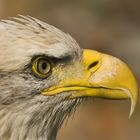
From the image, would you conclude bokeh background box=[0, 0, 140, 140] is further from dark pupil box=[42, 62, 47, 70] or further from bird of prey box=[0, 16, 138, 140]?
dark pupil box=[42, 62, 47, 70]

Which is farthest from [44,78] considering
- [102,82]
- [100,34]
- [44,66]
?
[100,34]

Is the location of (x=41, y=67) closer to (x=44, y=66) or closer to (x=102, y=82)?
(x=44, y=66)

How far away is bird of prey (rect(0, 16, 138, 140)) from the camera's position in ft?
24.5

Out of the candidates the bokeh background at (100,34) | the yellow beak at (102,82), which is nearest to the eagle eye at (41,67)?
the yellow beak at (102,82)

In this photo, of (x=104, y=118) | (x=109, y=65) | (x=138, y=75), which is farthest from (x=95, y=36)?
(x=109, y=65)

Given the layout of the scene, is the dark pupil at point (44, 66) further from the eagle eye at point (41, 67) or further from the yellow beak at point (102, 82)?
the yellow beak at point (102, 82)

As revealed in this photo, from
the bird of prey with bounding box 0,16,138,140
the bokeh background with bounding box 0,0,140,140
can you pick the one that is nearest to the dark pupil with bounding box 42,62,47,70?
the bird of prey with bounding box 0,16,138,140

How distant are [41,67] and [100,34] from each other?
1086 centimetres

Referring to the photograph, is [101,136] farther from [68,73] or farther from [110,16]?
[68,73]

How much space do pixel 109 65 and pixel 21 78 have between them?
2.51 feet

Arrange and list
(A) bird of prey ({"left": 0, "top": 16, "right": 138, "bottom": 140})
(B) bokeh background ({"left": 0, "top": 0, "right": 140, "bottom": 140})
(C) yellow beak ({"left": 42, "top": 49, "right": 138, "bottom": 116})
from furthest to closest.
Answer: (B) bokeh background ({"left": 0, "top": 0, "right": 140, "bottom": 140})
(C) yellow beak ({"left": 42, "top": 49, "right": 138, "bottom": 116})
(A) bird of prey ({"left": 0, "top": 16, "right": 138, "bottom": 140})

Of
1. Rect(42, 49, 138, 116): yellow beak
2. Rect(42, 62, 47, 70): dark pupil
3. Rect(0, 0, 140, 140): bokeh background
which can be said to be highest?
Rect(42, 62, 47, 70): dark pupil

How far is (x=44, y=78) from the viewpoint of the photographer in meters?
7.60

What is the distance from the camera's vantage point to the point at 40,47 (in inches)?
294
